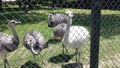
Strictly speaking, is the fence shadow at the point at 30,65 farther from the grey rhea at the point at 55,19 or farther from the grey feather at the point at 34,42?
the grey rhea at the point at 55,19

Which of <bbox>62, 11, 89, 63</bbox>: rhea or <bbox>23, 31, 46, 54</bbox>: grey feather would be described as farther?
<bbox>23, 31, 46, 54</bbox>: grey feather

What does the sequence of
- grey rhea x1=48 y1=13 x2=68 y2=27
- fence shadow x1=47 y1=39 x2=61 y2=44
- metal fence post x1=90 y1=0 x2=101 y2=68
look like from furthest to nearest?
grey rhea x1=48 y1=13 x2=68 y2=27 → fence shadow x1=47 y1=39 x2=61 y2=44 → metal fence post x1=90 y1=0 x2=101 y2=68

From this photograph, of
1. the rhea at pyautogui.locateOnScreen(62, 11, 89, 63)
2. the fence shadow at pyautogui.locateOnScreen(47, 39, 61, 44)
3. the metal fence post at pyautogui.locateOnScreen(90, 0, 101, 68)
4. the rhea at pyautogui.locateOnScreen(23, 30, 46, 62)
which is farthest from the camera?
the fence shadow at pyautogui.locateOnScreen(47, 39, 61, 44)

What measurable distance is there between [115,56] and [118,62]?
41 centimetres

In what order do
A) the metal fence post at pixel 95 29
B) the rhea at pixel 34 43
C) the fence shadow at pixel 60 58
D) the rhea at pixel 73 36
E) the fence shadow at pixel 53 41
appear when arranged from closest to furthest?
the metal fence post at pixel 95 29
the rhea at pixel 73 36
the rhea at pixel 34 43
the fence shadow at pixel 60 58
the fence shadow at pixel 53 41

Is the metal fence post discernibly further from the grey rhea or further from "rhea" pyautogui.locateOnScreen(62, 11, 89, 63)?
the grey rhea

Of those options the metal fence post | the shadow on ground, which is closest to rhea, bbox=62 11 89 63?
the shadow on ground

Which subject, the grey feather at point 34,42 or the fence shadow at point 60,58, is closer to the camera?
the grey feather at point 34,42

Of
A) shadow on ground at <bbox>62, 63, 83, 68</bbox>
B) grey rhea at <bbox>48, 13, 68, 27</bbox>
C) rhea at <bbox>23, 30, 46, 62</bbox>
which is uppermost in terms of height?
rhea at <bbox>23, 30, 46, 62</bbox>

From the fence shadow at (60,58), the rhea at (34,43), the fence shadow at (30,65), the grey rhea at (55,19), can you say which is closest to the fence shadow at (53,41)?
the fence shadow at (60,58)

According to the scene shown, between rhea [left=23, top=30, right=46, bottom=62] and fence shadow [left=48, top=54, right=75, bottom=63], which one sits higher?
rhea [left=23, top=30, right=46, bottom=62]

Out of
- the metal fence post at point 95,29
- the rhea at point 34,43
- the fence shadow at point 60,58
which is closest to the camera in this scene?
the metal fence post at point 95,29

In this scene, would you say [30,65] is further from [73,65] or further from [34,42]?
[73,65]

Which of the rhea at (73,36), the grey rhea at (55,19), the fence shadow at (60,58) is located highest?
the rhea at (73,36)
